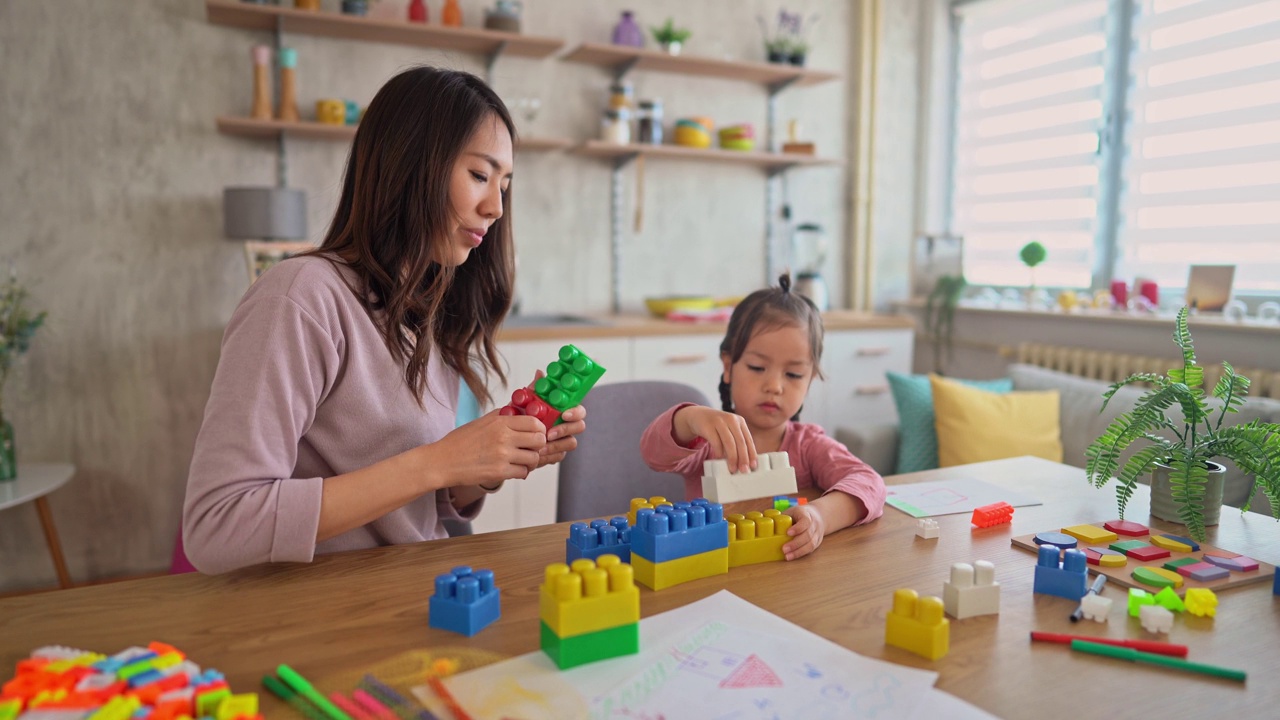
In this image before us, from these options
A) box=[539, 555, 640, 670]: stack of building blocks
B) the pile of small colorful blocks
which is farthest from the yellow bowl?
the pile of small colorful blocks

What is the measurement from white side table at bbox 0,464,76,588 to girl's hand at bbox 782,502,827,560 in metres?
2.41

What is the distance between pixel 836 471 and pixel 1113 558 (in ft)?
1.43

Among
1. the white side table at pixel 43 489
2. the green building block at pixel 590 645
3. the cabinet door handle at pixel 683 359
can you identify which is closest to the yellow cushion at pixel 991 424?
the cabinet door handle at pixel 683 359

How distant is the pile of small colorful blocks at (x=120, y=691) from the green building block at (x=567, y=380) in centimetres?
49

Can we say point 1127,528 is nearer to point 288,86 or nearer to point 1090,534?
point 1090,534

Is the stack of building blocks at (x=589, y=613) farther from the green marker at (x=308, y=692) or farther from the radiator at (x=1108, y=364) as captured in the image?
the radiator at (x=1108, y=364)

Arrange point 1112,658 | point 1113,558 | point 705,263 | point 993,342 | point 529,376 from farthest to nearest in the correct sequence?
1. point 705,263
2. point 993,342
3. point 529,376
4. point 1113,558
5. point 1112,658

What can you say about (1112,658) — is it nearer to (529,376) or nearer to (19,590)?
(529,376)

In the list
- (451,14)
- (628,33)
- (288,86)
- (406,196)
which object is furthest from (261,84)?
(406,196)

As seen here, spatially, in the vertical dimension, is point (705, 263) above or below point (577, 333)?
above

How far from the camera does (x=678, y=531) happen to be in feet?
3.09

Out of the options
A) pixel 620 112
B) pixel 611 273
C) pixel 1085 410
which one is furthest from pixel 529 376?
pixel 1085 410

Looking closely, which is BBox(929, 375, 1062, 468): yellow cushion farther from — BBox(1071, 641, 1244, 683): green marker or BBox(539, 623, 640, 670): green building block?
BBox(539, 623, 640, 670): green building block

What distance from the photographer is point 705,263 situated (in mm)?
3820
